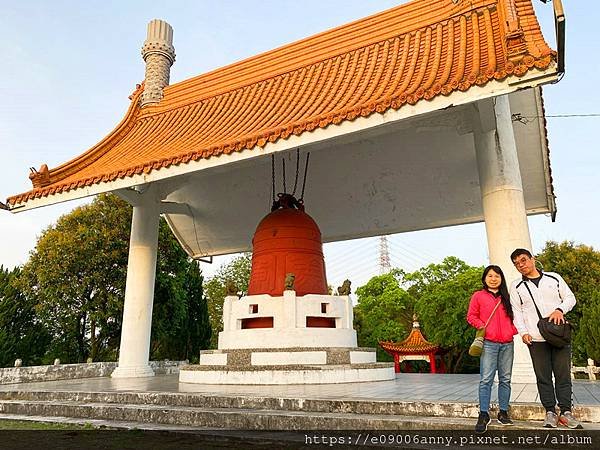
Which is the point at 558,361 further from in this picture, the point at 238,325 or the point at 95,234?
the point at 95,234

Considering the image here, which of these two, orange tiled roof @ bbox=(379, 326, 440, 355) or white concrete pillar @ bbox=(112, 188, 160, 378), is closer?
white concrete pillar @ bbox=(112, 188, 160, 378)

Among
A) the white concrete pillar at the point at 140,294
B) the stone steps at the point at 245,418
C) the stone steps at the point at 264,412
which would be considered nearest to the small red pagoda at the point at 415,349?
the white concrete pillar at the point at 140,294

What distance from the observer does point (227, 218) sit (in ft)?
51.9

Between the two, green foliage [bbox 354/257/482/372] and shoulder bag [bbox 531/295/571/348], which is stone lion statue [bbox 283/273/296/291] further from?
green foliage [bbox 354/257/482/372]

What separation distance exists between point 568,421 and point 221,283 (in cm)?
3420

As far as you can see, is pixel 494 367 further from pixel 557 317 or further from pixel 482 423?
pixel 557 317

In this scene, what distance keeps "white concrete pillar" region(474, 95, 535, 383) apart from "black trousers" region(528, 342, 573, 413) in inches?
102

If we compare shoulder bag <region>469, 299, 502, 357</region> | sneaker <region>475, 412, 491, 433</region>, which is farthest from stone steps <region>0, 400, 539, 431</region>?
shoulder bag <region>469, 299, 502, 357</region>

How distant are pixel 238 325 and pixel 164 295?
13108mm

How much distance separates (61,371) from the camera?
12.3 m

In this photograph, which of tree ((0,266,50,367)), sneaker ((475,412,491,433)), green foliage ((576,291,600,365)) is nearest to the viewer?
sneaker ((475,412,491,433))

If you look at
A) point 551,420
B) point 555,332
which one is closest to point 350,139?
point 555,332

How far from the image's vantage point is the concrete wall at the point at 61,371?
11.0m

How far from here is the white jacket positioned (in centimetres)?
414
